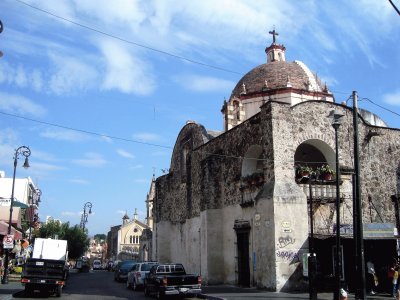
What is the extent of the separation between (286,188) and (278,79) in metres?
12.2

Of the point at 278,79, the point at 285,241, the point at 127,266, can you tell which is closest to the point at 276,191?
the point at 285,241

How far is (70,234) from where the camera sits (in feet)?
220

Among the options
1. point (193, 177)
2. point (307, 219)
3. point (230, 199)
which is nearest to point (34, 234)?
point (193, 177)

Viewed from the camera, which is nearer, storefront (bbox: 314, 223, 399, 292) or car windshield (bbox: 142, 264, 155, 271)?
storefront (bbox: 314, 223, 399, 292)

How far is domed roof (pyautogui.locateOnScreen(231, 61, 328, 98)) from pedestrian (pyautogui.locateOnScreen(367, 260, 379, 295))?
533 inches

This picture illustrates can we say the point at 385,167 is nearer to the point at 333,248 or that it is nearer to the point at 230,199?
the point at 333,248

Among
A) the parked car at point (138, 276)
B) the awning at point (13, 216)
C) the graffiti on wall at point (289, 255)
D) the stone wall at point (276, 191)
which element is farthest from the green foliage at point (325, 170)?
the awning at point (13, 216)

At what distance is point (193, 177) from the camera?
3161cm

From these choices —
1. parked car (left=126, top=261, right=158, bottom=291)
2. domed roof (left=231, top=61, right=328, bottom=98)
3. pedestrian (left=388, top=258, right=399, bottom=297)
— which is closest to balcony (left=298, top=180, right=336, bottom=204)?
pedestrian (left=388, top=258, right=399, bottom=297)

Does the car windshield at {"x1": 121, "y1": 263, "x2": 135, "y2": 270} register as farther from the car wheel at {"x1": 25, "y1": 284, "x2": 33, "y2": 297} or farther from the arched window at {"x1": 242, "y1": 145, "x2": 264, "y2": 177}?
the arched window at {"x1": 242, "y1": 145, "x2": 264, "y2": 177}

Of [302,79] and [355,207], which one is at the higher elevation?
[302,79]

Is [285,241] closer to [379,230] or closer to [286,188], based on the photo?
[286,188]

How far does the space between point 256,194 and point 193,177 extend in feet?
30.7

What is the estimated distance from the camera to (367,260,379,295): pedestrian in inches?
765
